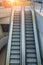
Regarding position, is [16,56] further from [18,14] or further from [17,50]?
[18,14]

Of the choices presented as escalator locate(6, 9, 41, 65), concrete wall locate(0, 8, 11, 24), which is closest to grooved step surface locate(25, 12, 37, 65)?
escalator locate(6, 9, 41, 65)

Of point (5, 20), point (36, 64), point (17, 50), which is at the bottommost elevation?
point (36, 64)

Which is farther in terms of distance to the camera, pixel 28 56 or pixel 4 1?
pixel 4 1

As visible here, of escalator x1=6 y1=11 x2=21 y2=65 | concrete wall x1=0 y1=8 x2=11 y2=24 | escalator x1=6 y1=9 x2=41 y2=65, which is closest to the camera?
escalator x1=6 y1=9 x2=41 y2=65

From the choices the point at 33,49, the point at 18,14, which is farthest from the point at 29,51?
the point at 18,14

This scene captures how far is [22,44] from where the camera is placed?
38.3ft

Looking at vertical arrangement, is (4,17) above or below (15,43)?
above

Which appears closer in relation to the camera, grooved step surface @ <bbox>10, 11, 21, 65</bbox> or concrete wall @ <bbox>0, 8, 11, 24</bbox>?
grooved step surface @ <bbox>10, 11, 21, 65</bbox>

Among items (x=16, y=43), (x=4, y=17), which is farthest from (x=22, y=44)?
(x=4, y=17)

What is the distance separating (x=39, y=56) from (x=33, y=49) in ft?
3.02

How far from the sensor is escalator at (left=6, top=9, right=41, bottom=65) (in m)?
11.1

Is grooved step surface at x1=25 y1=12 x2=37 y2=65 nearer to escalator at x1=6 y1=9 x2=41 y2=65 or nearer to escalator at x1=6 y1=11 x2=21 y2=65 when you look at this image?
escalator at x1=6 y1=9 x2=41 y2=65

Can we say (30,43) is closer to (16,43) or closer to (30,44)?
(30,44)

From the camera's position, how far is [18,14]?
15.5 metres
